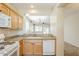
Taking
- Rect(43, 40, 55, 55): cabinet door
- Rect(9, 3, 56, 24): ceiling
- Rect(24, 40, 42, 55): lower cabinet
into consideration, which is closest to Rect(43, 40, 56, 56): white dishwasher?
Rect(43, 40, 55, 55): cabinet door

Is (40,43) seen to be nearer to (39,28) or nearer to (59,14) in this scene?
(59,14)

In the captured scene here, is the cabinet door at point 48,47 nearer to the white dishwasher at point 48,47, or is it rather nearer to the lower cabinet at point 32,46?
the white dishwasher at point 48,47

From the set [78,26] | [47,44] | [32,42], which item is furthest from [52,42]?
[78,26]

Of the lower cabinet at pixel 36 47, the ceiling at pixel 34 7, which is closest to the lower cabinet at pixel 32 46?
the lower cabinet at pixel 36 47

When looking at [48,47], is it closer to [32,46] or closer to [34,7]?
[32,46]

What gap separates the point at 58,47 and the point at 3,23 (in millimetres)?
2094

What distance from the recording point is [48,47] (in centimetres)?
471

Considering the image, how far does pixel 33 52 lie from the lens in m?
4.72

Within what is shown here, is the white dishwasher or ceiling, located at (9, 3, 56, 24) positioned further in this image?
the white dishwasher

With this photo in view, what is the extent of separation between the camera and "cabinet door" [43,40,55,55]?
4686 millimetres

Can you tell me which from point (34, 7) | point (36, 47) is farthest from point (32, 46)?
point (34, 7)

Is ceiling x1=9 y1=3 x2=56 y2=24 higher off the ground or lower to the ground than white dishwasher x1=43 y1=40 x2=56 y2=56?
higher

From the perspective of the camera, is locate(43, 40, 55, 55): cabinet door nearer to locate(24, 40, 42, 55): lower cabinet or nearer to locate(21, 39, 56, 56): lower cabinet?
locate(21, 39, 56, 56): lower cabinet

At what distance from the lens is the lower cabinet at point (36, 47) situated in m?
4.71
